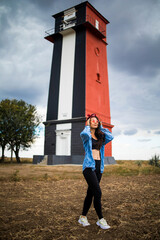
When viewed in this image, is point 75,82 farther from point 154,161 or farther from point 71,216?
point 71,216

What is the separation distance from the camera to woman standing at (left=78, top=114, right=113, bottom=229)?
342 cm

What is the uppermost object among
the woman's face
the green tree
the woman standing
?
the green tree

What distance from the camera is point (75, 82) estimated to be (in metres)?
20.2

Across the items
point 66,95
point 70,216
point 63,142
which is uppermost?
point 66,95

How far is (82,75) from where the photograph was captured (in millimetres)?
19906

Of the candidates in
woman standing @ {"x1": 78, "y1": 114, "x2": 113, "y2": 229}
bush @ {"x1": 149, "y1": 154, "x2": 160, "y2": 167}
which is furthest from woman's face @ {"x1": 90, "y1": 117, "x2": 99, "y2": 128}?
bush @ {"x1": 149, "y1": 154, "x2": 160, "y2": 167}

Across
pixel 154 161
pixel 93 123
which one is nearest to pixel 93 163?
pixel 93 123

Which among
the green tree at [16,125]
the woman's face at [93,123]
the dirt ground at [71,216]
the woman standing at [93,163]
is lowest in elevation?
the dirt ground at [71,216]

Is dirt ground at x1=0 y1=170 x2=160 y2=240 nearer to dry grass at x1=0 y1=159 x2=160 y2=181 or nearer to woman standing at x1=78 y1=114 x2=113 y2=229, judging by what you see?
woman standing at x1=78 y1=114 x2=113 y2=229

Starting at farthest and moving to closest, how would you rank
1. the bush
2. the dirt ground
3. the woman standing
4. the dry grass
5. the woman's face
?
the bush → the dry grass → the woman's face → the woman standing → the dirt ground

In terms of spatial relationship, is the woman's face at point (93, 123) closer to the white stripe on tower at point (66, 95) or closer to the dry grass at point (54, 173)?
the dry grass at point (54, 173)

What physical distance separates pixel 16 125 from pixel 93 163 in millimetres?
19597

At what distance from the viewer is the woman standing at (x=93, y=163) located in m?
3.42

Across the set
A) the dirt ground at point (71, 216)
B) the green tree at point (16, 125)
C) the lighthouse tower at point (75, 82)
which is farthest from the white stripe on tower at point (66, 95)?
the dirt ground at point (71, 216)
